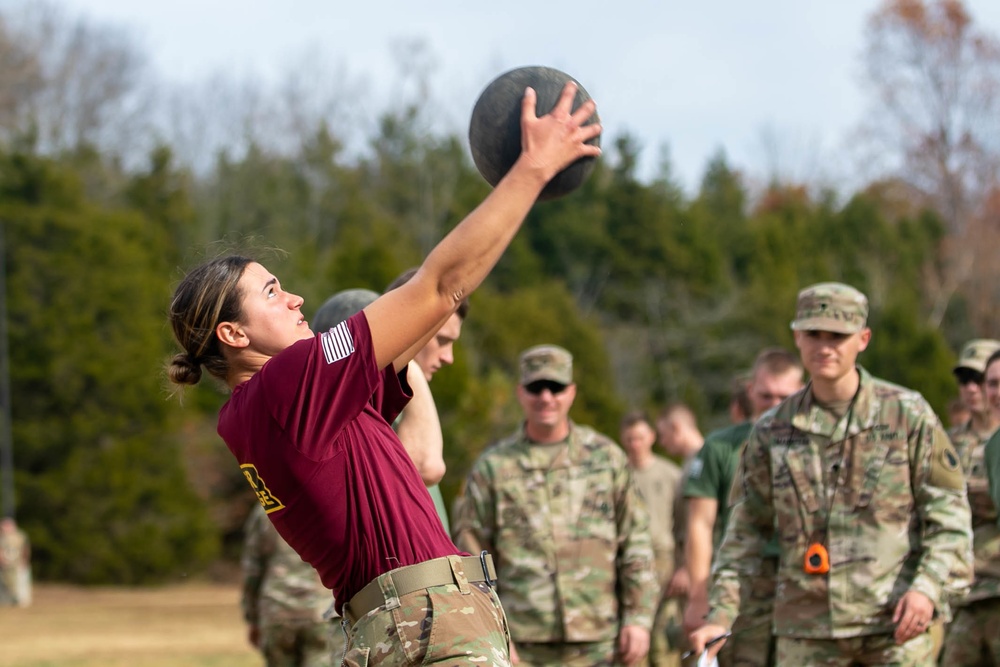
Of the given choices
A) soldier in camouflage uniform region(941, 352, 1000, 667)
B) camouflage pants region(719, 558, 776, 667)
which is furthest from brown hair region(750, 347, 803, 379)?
camouflage pants region(719, 558, 776, 667)

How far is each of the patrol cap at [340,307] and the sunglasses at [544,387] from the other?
7.61 feet

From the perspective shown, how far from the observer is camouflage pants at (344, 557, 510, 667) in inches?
144

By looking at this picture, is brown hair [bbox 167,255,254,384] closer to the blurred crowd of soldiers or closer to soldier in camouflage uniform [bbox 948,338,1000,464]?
the blurred crowd of soldiers

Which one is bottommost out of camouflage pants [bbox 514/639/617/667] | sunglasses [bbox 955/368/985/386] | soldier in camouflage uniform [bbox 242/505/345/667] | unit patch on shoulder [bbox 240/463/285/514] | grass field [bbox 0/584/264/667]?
grass field [bbox 0/584/264/667]

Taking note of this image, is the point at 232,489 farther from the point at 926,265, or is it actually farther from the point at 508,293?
the point at 926,265

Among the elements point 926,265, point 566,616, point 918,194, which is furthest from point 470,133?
point 918,194

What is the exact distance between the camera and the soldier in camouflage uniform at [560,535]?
807 cm

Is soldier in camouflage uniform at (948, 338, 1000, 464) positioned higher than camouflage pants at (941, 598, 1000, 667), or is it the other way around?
soldier in camouflage uniform at (948, 338, 1000, 464)

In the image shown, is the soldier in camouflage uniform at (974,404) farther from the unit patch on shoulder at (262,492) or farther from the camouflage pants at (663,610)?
the unit patch on shoulder at (262,492)

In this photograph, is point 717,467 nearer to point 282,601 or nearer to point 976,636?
point 976,636

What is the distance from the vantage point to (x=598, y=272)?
49.6 metres

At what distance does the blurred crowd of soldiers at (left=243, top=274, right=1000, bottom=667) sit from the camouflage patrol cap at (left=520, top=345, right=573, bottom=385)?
12mm

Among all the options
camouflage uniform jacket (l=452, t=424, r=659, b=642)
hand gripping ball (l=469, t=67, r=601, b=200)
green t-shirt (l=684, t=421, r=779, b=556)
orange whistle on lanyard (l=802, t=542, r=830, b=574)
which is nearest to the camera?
hand gripping ball (l=469, t=67, r=601, b=200)

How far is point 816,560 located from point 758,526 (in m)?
0.40
